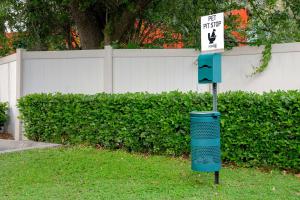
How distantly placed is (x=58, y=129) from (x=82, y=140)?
0.68 meters

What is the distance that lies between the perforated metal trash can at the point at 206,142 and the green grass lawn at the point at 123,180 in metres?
0.34

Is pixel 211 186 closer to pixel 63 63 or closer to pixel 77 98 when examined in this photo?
pixel 77 98

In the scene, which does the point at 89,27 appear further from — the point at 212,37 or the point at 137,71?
the point at 212,37

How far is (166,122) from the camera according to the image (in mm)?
8492

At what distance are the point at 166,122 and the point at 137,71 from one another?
7.68 ft

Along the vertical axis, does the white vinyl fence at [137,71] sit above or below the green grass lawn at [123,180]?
above

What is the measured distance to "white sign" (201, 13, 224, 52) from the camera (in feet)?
20.9

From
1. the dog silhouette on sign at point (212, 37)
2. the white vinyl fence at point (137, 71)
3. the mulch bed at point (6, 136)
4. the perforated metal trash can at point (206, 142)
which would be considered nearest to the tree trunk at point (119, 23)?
the white vinyl fence at point (137, 71)

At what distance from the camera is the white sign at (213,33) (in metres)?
6.36

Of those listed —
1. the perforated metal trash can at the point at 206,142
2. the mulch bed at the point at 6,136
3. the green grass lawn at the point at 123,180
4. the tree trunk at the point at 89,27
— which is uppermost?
the tree trunk at the point at 89,27

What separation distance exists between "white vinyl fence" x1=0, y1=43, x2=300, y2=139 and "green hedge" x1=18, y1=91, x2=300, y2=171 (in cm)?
78

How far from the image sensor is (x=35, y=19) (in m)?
13.7

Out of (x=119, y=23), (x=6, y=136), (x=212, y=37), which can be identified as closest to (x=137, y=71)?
(x=119, y=23)

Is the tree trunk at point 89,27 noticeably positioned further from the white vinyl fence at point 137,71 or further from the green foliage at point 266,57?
the green foliage at point 266,57
